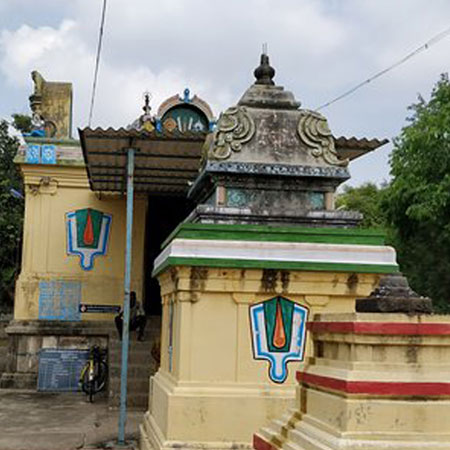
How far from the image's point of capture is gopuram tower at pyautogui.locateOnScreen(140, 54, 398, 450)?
684 cm

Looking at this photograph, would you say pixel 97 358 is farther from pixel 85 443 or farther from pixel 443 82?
pixel 443 82

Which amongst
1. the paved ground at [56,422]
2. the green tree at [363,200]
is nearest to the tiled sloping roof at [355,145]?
the paved ground at [56,422]

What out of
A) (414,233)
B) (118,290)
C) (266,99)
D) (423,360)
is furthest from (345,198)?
(423,360)

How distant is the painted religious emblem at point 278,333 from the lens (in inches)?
278

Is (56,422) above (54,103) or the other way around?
the other way around

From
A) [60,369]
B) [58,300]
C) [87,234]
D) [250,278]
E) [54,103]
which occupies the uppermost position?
[54,103]

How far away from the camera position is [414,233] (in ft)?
73.3

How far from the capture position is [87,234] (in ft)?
54.2

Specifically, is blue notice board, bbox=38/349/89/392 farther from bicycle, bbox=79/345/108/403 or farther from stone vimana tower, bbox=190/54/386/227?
stone vimana tower, bbox=190/54/386/227

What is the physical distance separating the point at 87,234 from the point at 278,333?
398 inches

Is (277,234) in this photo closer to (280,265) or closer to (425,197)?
(280,265)

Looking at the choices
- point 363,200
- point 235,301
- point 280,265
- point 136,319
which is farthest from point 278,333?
point 363,200

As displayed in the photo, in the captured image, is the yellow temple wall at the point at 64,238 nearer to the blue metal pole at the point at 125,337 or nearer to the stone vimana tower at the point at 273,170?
the blue metal pole at the point at 125,337

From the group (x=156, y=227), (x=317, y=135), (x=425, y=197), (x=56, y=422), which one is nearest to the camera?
(x=317, y=135)
